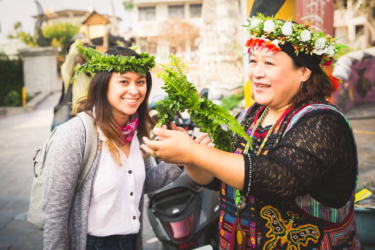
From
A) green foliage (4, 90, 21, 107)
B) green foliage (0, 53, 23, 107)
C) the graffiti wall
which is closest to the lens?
the graffiti wall

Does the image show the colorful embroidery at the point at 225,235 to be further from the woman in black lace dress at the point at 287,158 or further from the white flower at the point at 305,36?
the white flower at the point at 305,36

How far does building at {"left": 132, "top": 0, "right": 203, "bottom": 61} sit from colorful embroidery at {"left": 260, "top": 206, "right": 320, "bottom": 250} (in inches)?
→ 1268

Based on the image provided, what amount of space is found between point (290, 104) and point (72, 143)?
1.29 metres

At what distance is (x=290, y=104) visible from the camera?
4.98ft

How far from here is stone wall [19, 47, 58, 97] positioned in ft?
51.4

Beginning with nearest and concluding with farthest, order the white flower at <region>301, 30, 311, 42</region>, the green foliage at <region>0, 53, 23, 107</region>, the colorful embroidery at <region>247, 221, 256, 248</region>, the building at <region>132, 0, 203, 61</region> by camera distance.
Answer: the white flower at <region>301, 30, 311, 42</region> < the colorful embroidery at <region>247, 221, 256, 248</region> < the green foliage at <region>0, 53, 23, 107</region> < the building at <region>132, 0, 203, 61</region>

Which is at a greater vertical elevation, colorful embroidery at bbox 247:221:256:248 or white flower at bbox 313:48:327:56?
white flower at bbox 313:48:327:56

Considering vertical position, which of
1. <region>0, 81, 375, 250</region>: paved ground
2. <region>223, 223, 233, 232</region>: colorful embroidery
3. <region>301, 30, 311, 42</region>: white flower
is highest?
<region>301, 30, 311, 42</region>: white flower

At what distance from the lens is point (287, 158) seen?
115 cm

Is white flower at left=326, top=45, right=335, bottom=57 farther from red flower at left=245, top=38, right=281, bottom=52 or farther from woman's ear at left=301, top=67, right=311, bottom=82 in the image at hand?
red flower at left=245, top=38, right=281, bottom=52

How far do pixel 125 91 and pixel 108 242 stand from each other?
39.9 inches

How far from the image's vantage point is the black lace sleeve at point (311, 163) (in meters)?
1.13

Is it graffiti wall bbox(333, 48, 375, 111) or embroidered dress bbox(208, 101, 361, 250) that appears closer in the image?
embroidered dress bbox(208, 101, 361, 250)

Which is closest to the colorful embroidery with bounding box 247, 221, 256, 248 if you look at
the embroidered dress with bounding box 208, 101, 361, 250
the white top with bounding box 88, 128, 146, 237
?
the embroidered dress with bounding box 208, 101, 361, 250
